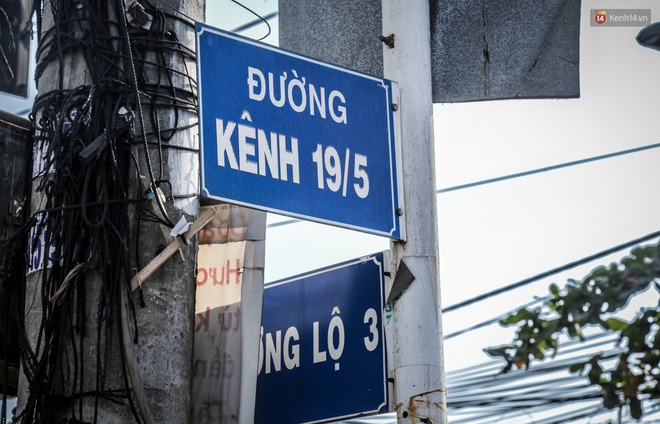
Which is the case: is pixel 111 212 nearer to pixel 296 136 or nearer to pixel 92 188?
pixel 92 188

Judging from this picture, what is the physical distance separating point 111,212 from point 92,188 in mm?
147

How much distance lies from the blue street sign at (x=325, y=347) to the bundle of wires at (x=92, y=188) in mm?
677

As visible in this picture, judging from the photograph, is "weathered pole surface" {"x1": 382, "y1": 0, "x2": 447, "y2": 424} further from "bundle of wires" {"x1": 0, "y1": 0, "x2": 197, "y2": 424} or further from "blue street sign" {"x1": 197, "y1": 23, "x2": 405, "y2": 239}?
"bundle of wires" {"x1": 0, "y1": 0, "x2": 197, "y2": 424}

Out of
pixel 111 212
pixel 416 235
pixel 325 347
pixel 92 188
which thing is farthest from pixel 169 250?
pixel 416 235

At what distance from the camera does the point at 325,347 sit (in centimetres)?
473

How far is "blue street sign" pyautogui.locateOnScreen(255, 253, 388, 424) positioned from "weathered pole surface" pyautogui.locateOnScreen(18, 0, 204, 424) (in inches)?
15.9

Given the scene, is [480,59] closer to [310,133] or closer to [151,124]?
[310,133]

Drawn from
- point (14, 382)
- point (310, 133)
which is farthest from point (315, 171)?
point (14, 382)

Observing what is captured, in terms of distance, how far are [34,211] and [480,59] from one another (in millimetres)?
2065

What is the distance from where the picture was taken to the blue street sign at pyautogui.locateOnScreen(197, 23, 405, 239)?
3969 mm

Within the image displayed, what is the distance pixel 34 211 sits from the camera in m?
5.00

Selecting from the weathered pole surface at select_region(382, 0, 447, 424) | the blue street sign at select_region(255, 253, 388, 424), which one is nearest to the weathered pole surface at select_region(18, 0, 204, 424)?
the blue street sign at select_region(255, 253, 388, 424)

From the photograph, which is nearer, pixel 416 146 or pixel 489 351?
pixel 489 351

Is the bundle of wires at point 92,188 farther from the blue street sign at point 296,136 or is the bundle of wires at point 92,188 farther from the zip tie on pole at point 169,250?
the blue street sign at point 296,136
